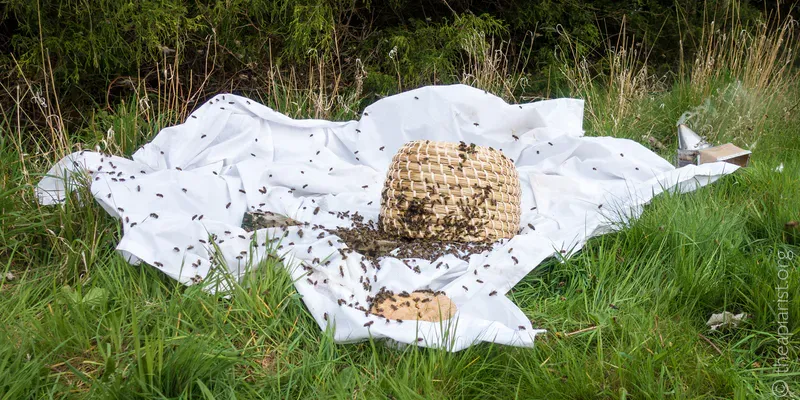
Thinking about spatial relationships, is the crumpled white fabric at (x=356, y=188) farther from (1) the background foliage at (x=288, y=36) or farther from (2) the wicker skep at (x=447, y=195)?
(1) the background foliage at (x=288, y=36)

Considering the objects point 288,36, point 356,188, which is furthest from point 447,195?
point 288,36

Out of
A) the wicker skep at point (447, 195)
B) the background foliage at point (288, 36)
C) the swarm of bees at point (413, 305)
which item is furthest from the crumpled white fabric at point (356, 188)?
the background foliage at point (288, 36)

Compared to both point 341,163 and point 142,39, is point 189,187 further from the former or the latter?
point 142,39

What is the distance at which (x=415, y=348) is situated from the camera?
2.24 meters

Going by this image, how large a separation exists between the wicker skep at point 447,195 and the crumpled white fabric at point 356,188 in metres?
0.23

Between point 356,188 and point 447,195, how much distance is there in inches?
34.8

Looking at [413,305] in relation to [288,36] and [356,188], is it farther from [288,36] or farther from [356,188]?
[288,36]

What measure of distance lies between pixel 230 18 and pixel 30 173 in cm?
246

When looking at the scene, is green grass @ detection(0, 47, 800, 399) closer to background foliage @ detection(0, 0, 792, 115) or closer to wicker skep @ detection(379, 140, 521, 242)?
wicker skep @ detection(379, 140, 521, 242)

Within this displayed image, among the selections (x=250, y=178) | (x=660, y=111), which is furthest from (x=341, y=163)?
(x=660, y=111)

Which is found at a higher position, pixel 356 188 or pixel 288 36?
pixel 288 36

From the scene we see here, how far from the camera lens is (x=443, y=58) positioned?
611 centimetres

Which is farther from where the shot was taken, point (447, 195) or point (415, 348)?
point (447, 195)

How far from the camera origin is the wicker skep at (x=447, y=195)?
3.27 m
